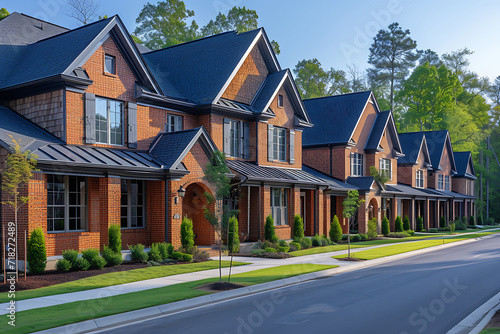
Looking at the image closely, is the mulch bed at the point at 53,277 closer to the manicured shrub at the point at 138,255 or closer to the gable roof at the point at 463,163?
the manicured shrub at the point at 138,255

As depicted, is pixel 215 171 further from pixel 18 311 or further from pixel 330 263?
pixel 330 263

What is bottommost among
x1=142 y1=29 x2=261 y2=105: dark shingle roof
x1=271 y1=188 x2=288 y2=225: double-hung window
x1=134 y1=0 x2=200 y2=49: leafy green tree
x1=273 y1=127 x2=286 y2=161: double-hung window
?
x1=271 y1=188 x2=288 y2=225: double-hung window

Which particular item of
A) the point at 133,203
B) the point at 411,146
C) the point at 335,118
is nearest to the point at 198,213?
the point at 133,203

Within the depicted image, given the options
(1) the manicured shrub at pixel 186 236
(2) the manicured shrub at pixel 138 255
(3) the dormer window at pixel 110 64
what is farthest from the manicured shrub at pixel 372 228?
(3) the dormer window at pixel 110 64

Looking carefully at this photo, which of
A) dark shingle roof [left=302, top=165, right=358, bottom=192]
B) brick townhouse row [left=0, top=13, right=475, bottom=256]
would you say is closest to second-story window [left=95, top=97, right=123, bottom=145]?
brick townhouse row [left=0, top=13, right=475, bottom=256]

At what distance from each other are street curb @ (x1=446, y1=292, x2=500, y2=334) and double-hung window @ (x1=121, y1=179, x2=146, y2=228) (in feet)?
47.6

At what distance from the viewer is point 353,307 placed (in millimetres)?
11039

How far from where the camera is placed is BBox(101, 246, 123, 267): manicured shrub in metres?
17.6

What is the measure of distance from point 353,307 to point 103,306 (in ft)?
18.3

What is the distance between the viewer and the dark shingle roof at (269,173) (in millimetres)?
24977

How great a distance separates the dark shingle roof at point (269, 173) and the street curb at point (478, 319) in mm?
14432

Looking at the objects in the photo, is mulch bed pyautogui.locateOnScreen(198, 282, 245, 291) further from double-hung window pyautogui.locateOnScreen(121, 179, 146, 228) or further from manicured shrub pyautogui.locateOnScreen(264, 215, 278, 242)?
manicured shrub pyautogui.locateOnScreen(264, 215, 278, 242)

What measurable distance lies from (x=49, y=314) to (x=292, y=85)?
23.0 m

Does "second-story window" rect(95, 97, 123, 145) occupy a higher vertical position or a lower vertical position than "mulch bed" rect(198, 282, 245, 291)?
higher
